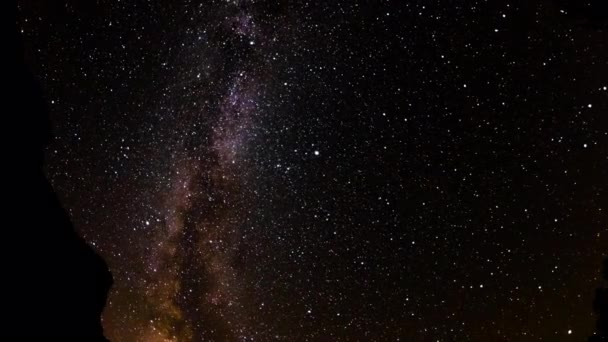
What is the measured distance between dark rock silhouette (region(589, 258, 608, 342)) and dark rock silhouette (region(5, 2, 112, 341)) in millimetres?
7777

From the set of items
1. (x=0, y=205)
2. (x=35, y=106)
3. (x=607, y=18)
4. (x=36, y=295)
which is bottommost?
(x=36, y=295)

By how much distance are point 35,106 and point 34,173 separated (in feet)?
2.39

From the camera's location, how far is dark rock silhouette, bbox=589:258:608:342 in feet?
26.8

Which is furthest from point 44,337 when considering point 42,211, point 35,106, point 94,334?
point 35,106

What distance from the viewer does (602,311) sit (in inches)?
329

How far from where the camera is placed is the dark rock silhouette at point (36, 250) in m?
3.94

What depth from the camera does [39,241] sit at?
14.1ft

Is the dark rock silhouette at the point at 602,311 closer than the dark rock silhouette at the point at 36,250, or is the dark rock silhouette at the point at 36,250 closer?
the dark rock silhouette at the point at 36,250

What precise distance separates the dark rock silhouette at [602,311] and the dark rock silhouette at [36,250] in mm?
7777

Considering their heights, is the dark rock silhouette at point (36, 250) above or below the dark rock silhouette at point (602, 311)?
below

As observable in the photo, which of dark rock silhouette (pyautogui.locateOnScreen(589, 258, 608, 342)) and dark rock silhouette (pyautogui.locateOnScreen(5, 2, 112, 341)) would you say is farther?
dark rock silhouette (pyautogui.locateOnScreen(589, 258, 608, 342))

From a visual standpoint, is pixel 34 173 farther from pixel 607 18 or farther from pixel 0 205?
pixel 607 18

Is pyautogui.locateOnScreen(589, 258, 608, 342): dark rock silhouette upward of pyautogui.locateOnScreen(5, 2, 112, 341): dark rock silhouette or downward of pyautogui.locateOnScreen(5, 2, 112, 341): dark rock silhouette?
upward

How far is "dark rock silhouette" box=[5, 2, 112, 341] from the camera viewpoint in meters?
3.94
